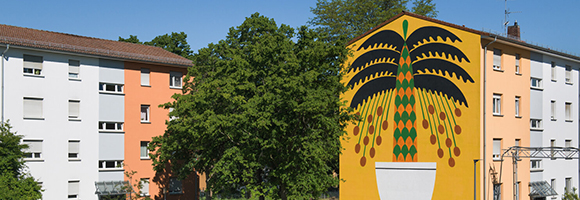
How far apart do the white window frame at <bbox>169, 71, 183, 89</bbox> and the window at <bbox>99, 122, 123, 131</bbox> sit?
4137 millimetres

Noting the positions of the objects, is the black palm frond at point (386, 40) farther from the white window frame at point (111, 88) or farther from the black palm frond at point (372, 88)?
the white window frame at point (111, 88)

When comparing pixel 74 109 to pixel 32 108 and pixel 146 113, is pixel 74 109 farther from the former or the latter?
pixel 146 113

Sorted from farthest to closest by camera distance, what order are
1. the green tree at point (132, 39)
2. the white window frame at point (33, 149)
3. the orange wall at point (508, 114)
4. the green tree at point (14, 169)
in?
the green tree at point (132, 39), the white window frame at point (33, 149), the orange wall at point (508, 114), the green tree at point (14, 169)

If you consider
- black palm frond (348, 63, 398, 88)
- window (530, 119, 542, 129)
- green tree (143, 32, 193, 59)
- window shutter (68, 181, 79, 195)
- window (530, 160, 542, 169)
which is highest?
green tree (143, 32, 193, 59)

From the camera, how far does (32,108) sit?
29.5 metres

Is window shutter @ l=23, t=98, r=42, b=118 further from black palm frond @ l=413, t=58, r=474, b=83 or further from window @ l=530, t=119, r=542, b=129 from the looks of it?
window @ l=530, t=119, r=542, b=129

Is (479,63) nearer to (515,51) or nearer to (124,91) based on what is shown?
(515,51)

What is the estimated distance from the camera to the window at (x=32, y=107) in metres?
29.2

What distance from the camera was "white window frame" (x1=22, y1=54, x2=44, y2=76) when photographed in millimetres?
29250

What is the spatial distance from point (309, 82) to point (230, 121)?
13.0ft

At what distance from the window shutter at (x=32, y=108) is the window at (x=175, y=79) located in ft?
26.1

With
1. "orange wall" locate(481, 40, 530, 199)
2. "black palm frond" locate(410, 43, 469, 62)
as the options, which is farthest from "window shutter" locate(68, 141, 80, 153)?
"orange wall" locate(481, 40, 530, 199)

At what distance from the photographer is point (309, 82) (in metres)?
25.3

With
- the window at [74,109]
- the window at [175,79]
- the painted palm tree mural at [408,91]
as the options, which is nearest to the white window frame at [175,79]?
the window at [175,79]
